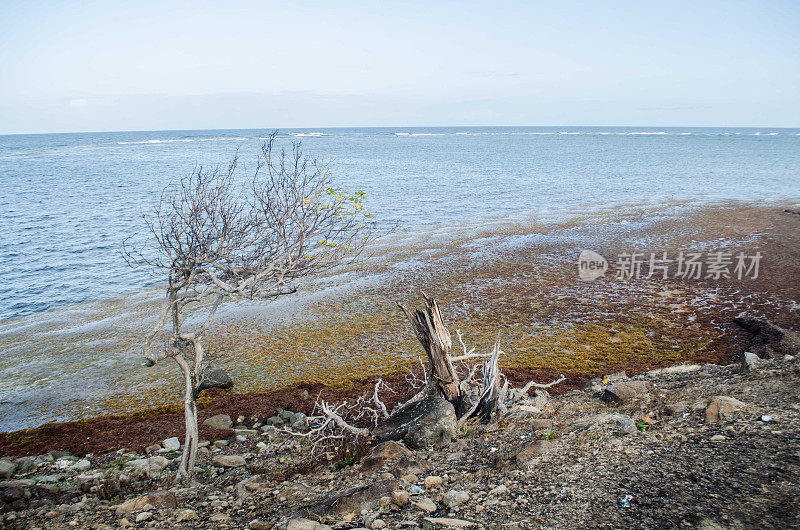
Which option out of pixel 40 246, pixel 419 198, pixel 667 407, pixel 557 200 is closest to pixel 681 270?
pixel 667 407

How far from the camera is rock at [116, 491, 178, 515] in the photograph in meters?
7.36

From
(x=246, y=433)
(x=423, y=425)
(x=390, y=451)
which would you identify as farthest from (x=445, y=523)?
(x=246, y=433)

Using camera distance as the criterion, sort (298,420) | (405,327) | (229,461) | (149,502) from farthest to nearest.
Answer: (405,327) < (298,420) < (229,461) < (149,502)

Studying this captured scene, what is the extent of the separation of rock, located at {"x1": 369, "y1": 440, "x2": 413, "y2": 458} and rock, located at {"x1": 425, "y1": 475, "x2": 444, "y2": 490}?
42.4 inches

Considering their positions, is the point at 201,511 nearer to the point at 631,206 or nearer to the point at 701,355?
the point at 701,355

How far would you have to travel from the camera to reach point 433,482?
23.4 feet

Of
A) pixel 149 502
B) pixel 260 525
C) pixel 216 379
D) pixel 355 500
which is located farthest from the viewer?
pixel 216 379

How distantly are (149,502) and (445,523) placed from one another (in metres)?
4.45

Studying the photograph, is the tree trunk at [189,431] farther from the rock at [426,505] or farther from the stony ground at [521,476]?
the rock at [426,505]

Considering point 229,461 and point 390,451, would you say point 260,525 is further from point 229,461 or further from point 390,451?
point 229,461

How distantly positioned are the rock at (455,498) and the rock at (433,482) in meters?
0.38

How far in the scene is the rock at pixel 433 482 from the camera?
279 inches

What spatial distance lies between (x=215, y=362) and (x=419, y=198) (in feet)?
120

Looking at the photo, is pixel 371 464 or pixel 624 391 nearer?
pixel 371 464
